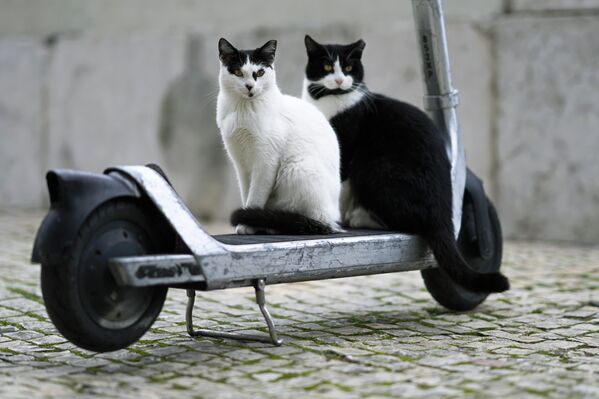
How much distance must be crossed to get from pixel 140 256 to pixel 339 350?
0.85 metres

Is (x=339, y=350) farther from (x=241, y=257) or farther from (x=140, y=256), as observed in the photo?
(x=140, y=256)

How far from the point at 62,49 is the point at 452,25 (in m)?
3.87

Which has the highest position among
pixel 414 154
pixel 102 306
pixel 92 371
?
pixel 414 154

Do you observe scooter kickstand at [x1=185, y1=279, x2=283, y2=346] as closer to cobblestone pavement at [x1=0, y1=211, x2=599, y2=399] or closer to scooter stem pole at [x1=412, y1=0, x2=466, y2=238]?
cobblestone pavement at [x1=0, y1=211, x2=599, y2=399]

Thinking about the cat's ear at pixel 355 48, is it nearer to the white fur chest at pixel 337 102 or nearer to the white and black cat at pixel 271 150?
the white fur chest at pixel 337 102

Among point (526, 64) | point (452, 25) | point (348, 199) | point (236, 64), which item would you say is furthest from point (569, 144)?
point (236, 64)

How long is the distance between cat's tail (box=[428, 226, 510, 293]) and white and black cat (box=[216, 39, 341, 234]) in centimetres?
44

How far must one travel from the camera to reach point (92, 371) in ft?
10.9

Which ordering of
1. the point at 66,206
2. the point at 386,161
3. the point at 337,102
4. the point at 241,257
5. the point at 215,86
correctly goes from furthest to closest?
the point at 215,86 → the point at 337,102 → the point at 386,161 → the point at 241,257 → the point at 66,206

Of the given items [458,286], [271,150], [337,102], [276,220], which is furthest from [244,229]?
[458,286]

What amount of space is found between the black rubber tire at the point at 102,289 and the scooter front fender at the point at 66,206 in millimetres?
34

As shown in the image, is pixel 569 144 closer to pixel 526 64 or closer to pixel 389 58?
pixel 526 64

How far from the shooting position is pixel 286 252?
361 centimetres

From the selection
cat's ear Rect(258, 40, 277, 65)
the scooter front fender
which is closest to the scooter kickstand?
the scooter front fender
